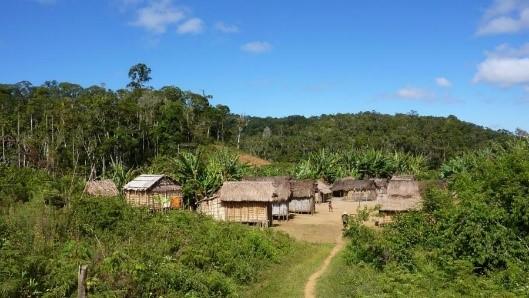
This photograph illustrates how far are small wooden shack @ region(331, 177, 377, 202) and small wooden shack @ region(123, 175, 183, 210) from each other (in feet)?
85.2

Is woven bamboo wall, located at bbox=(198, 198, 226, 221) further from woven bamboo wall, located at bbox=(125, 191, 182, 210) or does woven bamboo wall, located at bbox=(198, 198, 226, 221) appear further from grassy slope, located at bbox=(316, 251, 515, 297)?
grassy slope, located at bbox=(316, 251, 515, 297)

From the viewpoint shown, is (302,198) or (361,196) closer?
(302,198)

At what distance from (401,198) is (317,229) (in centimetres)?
550

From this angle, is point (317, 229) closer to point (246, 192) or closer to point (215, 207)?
point (246, 192)

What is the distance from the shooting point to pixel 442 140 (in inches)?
3654

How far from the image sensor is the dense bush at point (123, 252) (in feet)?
36.7

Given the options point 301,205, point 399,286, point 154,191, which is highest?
point 154,191

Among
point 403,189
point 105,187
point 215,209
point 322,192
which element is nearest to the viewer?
point 215,209

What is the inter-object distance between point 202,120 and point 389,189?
148 feet

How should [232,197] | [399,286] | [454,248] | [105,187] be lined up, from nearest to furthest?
[399,286], [454,248], [232,197], [105,187]

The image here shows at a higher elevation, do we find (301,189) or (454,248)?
(301,189)

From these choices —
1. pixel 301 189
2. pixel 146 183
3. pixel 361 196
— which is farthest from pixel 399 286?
pixel 361 196

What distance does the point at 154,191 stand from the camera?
32500mm

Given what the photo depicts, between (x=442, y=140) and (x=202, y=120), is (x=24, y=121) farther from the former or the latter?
(x=442, y=140)
